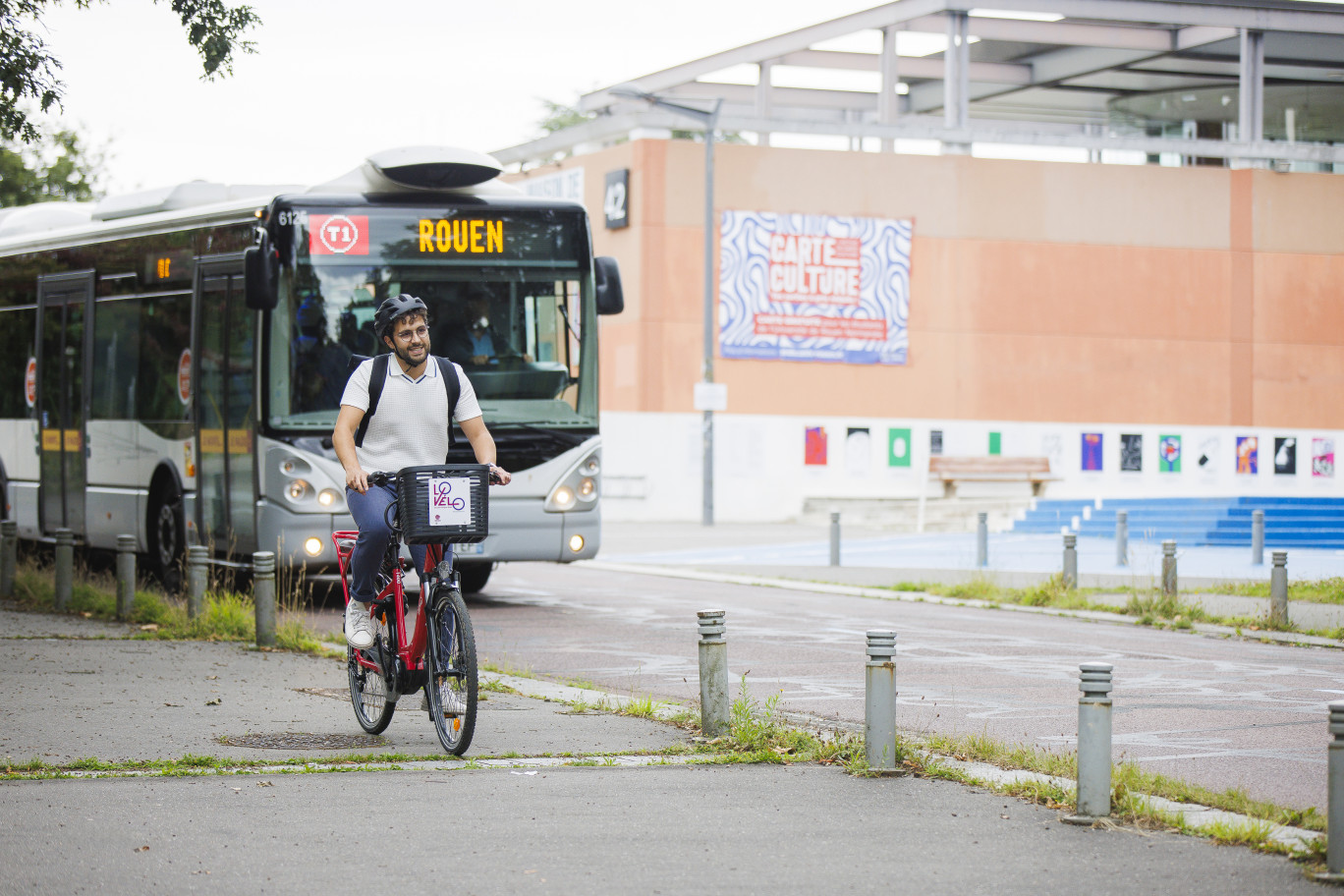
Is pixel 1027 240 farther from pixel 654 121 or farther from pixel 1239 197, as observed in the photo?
pixel 654 121

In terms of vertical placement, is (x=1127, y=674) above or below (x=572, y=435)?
below

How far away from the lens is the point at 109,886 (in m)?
5.10

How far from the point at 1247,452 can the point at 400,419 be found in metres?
36.0

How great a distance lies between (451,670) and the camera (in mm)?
7309

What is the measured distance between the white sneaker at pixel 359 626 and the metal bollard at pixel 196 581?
195 inches

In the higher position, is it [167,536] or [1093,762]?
[167,536]

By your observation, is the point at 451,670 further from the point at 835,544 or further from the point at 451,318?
the point at 835,544

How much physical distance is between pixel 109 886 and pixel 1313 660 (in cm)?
962

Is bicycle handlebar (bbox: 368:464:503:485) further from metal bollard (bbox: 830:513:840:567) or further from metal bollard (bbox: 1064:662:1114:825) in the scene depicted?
metal bollard (bbox: 830:513:840:567)

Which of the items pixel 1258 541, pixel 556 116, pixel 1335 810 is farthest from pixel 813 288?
pixel 556 116

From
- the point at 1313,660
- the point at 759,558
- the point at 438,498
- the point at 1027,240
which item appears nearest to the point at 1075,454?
the point at 1027,240

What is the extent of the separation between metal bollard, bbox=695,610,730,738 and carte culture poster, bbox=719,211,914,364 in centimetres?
2885

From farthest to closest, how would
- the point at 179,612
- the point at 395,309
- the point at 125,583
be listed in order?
1. the point at 125,583
2. the point at 179,612
3. the point at 395,309

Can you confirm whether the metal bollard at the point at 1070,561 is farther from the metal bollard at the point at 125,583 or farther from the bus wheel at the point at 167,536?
the metal bollard at the point at 125,583
